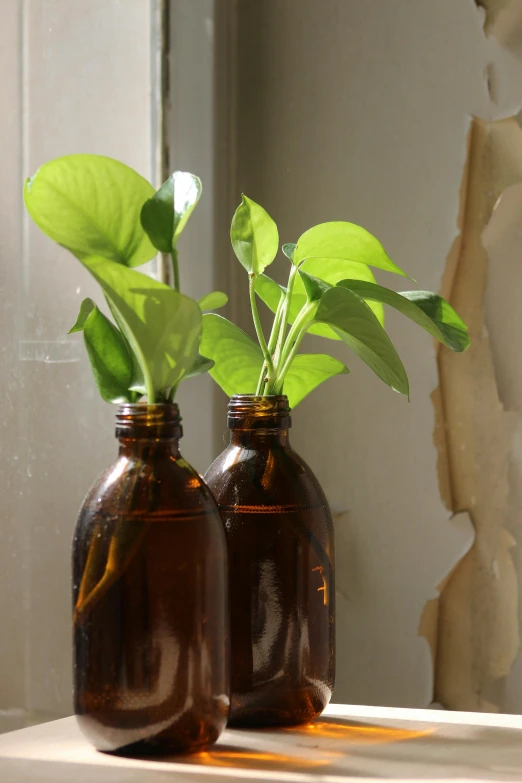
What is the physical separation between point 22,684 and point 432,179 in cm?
61

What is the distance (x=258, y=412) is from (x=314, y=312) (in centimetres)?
7

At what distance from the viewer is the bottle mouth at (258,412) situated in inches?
21.8

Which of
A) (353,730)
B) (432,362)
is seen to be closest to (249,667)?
(353,730)

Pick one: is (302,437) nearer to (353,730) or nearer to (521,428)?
(521,428)

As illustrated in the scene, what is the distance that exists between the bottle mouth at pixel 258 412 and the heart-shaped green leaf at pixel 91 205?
0.37ft

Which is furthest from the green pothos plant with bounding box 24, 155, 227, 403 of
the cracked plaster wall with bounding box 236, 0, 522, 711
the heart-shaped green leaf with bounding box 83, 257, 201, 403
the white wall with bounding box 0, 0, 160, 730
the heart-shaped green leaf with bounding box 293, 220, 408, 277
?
the cracked plaster wall with bounding box 236, 0, 522, 711

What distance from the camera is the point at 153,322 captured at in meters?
0.48

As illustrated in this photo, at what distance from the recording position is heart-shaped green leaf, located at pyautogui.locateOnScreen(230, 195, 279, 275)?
57cm

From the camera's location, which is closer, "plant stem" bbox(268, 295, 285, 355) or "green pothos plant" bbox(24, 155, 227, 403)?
"green pothos plant" bbox(24, 155, 227, 403)

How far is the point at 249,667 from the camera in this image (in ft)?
1.77

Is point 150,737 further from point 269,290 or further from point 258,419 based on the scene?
point 269,290

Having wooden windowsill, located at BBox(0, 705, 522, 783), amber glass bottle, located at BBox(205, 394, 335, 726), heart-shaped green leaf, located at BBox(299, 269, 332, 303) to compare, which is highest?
heart-shaped green leaf, located at BBox(299, 269, 332, 303)

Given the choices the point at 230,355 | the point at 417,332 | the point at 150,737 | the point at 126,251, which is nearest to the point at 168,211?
the point at 126,251

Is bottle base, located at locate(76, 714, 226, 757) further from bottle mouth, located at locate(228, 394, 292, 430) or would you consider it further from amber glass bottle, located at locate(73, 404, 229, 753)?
bottle mouth, located at locate(228, 394, 292, 430)
